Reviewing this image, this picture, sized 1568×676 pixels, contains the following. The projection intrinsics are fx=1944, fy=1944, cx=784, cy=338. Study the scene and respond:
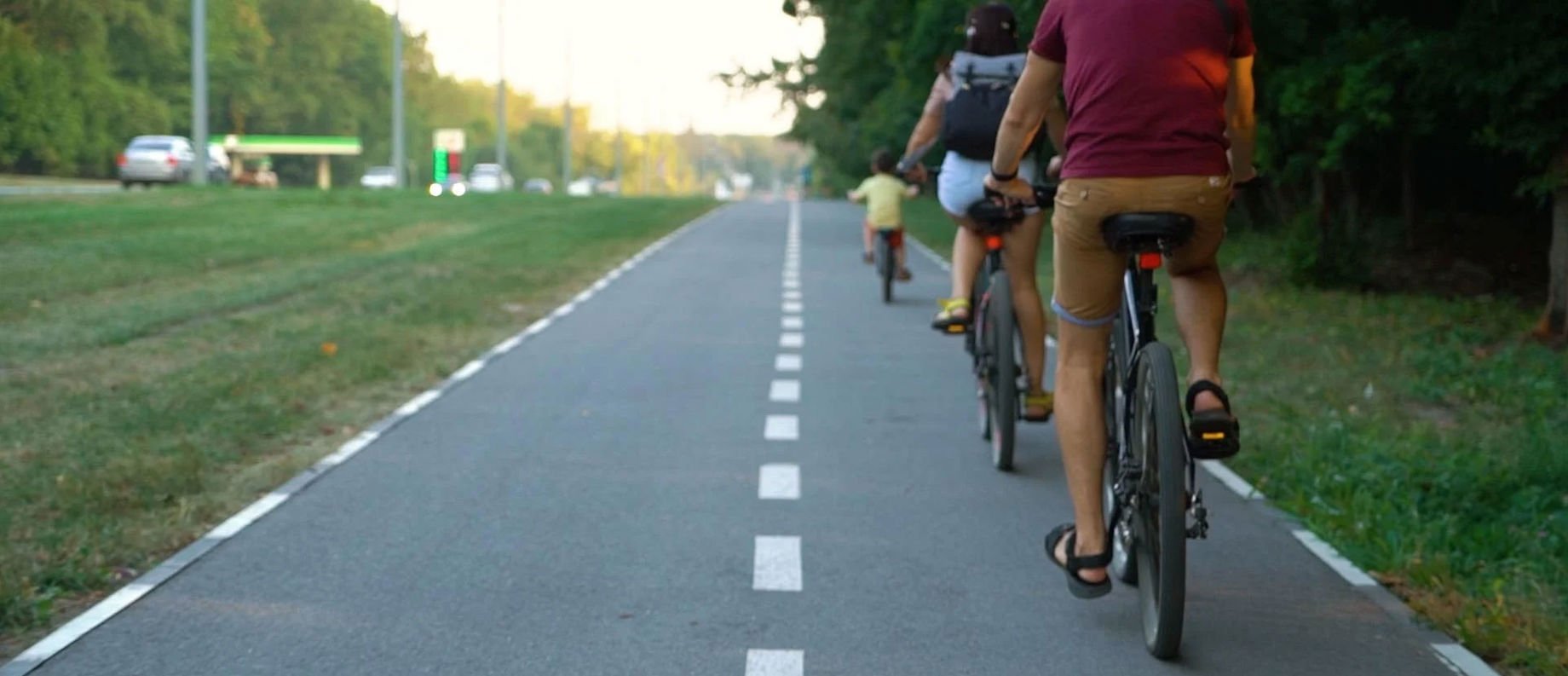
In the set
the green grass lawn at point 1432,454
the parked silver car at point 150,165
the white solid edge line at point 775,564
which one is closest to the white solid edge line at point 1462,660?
the green grass lawn at point 1432,454

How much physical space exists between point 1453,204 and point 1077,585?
A: 18783 mm

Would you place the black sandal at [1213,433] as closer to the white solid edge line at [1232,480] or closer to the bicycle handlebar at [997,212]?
the white solid edge line at [1232,480]

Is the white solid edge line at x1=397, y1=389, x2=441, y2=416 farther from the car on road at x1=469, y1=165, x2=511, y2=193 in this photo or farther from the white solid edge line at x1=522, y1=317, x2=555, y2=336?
the car on road at x1=469, y1=165, x2=511, y2=193

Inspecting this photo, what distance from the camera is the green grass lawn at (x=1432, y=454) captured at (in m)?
6.00

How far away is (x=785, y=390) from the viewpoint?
1115cm

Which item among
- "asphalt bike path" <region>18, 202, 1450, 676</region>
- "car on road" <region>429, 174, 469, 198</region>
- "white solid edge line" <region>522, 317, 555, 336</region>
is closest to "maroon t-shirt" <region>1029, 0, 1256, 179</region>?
"asphalt bike path" <region>18, 202, 1450, 676</region>

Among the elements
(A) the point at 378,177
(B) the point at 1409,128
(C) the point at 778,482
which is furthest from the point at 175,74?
(A) the point at 378,177

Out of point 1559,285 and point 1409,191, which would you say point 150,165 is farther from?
point 1559,285

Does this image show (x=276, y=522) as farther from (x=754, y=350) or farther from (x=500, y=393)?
(x=754, y=350)

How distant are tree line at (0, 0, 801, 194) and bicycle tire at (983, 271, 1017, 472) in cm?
1518

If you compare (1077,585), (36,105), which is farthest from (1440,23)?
(36,105)

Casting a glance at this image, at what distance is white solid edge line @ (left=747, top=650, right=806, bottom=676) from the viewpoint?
5.04m

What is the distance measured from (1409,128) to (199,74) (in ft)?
88.3

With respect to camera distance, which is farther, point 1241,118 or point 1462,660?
point 1241,118
